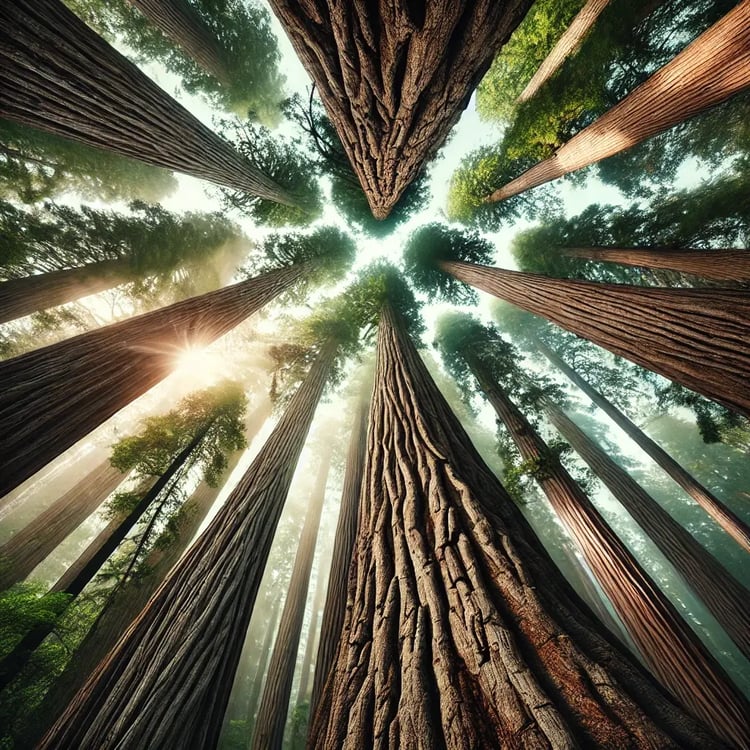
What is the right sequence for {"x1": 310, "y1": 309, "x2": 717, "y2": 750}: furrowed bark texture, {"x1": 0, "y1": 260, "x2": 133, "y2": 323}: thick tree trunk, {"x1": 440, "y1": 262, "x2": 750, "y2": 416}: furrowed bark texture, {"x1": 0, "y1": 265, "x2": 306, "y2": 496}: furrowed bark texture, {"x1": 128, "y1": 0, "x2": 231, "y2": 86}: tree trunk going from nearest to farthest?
{"x1": 310, "y1": 309, "x2": 717, "y2": 750}: furrowed bark texture < {"x1": 440, "y1": 262, "x2": 750, "y2": 416}: furrowed bark texture < {"x1": 0, "y1": 265, "x2": 306, "y2": 496}: furrowed bark texture < {"x1": 0, "y1": 260, "x2": 133, "y2": 323}: thick tree trunk < {"x1": 128, "y1": 0, "x2": 231, "y2": 86}: tree trunk

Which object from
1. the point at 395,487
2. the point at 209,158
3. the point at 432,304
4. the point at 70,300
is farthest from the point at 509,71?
the point at 70,300

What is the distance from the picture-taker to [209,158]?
3270 millimetres

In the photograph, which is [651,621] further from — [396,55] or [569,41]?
[569,41]

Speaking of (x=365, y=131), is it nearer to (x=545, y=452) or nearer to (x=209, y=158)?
(x=209, y=158)

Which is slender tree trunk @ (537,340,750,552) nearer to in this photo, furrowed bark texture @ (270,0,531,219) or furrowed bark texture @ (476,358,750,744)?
furrowed bark texture @ (476,358,750,744)

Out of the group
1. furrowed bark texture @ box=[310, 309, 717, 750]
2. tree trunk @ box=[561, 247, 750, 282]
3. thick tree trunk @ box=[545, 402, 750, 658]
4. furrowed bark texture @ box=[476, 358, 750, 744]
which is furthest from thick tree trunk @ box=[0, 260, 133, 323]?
thick tree trunk @ box=[545, 402, 750, 658]

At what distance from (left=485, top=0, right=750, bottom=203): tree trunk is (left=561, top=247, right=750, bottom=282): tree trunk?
93.7 inches

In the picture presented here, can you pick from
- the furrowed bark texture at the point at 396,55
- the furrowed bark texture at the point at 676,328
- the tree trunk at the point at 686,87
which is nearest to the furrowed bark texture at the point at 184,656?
the furrowed bark texture at the point at 396,55

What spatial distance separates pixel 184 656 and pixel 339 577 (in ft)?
8.66

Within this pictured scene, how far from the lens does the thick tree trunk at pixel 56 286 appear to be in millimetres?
5648

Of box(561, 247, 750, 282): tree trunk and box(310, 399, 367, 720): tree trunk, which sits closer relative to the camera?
box(310, 399, 367, 720): tree trunk

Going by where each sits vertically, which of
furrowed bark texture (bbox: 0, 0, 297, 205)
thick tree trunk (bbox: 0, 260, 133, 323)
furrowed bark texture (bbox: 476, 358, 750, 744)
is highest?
thick tree trunk (bbox: 0, 260, 133, 323)

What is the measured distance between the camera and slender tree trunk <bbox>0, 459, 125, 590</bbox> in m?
6.01

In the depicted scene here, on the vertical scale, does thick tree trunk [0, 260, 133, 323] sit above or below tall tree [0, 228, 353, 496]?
above
